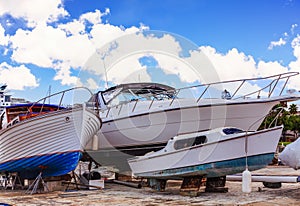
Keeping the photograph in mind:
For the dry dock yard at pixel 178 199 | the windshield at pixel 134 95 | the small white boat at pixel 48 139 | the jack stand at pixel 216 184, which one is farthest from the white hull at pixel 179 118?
the dry dock yard at pixel 178 199

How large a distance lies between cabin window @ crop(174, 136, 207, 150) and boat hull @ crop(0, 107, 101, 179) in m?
2.92

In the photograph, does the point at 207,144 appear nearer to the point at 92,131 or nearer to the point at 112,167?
the point at 92,131

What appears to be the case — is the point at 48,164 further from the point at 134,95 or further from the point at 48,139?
the point at 134,95

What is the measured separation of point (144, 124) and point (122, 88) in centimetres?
241

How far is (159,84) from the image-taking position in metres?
13.6

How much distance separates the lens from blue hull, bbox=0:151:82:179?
10016 mm

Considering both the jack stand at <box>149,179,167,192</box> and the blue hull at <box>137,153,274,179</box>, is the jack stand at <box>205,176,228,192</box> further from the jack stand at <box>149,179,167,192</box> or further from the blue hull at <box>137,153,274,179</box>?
the jack stand at <box>149,179,167,192</box>

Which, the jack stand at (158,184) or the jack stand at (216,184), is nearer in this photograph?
the jack stand at (216,184)

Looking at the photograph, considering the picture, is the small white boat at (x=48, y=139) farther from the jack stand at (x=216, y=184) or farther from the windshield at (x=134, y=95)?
the jack stand at (x=216, y=184)

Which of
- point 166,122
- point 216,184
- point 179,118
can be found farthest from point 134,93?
point 216,184

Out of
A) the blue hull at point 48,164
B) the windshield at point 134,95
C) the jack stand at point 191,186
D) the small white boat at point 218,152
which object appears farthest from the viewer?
the windshield at point 134,95

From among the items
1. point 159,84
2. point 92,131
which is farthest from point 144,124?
point 159,84

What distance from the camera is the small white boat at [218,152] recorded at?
26.1 ft

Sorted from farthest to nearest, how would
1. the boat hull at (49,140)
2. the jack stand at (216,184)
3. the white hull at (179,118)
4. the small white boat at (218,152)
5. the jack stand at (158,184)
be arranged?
the white hull at (179,118) < the boat hull at (49,140) < the jack stand at (158,184) < the jack stand at (216,184) < the small white boat at (218,152)
